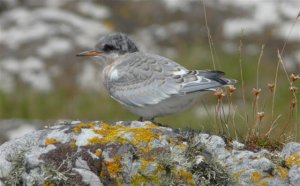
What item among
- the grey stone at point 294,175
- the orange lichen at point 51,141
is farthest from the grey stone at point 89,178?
the grey stone at point 294,175

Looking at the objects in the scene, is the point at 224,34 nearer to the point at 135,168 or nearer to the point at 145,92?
the point at 145,92

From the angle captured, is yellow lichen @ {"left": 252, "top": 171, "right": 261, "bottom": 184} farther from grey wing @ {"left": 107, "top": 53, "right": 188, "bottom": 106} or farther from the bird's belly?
grey wing @ {"left": 107, "top": 53, "right": 188, "bottom": 106}

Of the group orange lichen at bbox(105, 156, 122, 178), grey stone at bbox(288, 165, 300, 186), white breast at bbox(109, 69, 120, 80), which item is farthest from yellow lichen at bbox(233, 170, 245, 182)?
white breast at bbox(109, 69, 120, 80)

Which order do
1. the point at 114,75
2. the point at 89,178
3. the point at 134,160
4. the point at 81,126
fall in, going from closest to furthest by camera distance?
the point at 89,178
the point at 134,160
the point at 81,126
the point at 114,75

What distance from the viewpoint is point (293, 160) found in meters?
7.00

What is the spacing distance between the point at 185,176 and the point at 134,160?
0.45 metres

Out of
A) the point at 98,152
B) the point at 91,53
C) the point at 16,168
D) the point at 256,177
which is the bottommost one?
the point at 256,177

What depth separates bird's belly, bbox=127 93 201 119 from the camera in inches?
309

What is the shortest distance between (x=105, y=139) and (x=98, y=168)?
331mm

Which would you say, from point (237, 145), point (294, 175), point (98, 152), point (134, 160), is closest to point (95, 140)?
point (98, 152)

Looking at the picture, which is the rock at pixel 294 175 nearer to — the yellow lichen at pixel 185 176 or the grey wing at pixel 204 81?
the yellow lichen at pixel 185 176

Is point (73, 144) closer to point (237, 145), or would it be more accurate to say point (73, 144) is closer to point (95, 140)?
point (95, 140)

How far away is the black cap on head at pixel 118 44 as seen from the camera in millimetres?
8859

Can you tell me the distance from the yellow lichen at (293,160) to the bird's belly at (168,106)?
A: 48.1 inches
